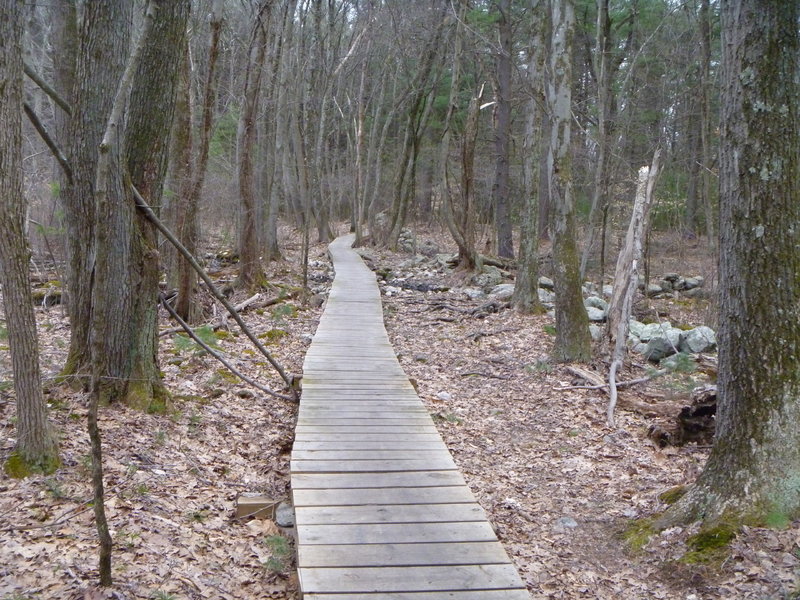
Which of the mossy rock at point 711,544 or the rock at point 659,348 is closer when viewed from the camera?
the mossy rock at point 711,544

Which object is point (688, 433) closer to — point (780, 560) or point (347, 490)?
point (780, 560)

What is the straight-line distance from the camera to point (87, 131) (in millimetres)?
5586

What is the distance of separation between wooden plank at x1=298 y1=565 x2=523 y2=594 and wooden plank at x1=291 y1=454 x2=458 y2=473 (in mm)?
1440

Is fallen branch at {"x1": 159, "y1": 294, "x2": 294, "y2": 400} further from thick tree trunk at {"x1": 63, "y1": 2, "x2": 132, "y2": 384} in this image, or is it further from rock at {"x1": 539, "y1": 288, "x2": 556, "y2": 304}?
rock at {"x1": 539, "y1": 288, "x2": 556, "y2": 304}

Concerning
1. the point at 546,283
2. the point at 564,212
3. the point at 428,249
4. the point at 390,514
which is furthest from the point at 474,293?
the point at 390,514

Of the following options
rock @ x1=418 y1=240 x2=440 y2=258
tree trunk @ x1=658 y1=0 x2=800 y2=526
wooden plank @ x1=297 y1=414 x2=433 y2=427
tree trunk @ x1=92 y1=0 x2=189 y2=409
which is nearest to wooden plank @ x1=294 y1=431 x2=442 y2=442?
wooden plank @ x1=297 y1=414 x2=433 y2=427

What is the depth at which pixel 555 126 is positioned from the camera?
9570 mm

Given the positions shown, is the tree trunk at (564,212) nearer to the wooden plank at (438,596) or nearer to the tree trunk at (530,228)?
the tree trunk at (530,228)

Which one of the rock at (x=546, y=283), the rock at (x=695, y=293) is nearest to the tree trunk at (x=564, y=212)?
the rock at (x=546, y=283)

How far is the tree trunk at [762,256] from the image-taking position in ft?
13.1

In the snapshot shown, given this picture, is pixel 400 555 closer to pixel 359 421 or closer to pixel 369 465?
pixel 369 465

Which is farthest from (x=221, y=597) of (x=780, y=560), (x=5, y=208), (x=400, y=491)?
(x=780, y=560)

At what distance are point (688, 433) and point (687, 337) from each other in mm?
4241

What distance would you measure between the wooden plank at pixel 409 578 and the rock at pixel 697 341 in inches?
300
